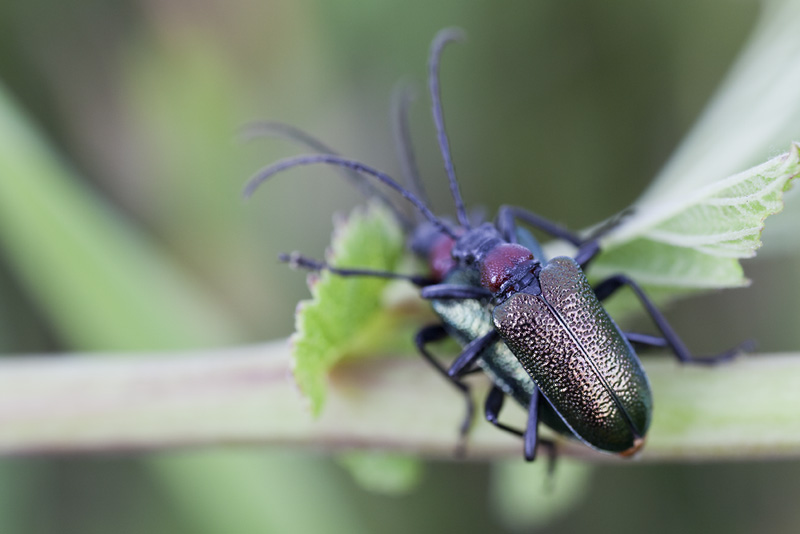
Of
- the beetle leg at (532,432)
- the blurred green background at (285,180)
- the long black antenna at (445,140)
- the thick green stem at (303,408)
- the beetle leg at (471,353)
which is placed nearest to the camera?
the thick green stem at (303,408)

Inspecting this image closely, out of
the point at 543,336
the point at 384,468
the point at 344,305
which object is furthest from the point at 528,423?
the point at 344,305

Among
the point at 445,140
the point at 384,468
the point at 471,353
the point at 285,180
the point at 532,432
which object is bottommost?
the point at 532,432

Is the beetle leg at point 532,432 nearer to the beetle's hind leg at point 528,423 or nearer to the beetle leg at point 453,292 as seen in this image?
the beetle's hind leg at point 528,423

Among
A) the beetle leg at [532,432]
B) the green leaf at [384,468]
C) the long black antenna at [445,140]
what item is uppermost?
the long black antenna at [445,140]

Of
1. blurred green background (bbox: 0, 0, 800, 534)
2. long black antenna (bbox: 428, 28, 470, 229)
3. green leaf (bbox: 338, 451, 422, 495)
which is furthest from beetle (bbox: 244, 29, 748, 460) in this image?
blurred green background (bbox: 0, 0, 800, 534)

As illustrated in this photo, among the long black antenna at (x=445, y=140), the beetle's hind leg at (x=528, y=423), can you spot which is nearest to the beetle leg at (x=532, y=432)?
the beetle's hind leg at (x=528, y=423)

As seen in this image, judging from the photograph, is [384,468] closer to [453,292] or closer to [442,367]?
[442,367]
